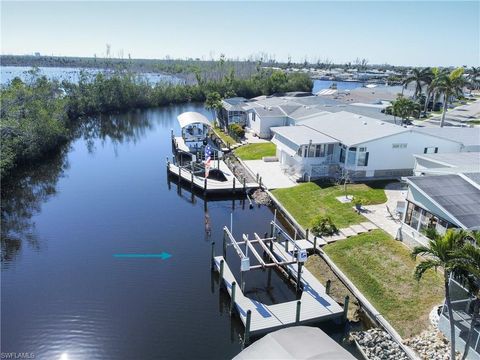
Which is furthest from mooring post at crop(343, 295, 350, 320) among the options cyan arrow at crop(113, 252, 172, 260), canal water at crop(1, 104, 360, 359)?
cyan arrow at crop(113, 252, 172, 260)

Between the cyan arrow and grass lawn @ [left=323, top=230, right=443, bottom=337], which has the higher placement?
grass lawn @ [left=323, top=230, right=443, bottom=337]

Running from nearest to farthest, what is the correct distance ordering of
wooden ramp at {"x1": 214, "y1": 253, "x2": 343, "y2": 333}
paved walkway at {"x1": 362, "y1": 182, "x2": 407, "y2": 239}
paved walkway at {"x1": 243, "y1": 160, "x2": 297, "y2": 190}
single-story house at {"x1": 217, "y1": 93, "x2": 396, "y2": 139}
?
wooden ramp at {"x1": 214, "y1": 253, "x2": 343, "y2": 333}, paved walkway at {"x1": 362, "y1": 182, "x2": 407, "y2": 239}, paved walkway at {"x1": 243, "y1": 160, "x2": 297, "y2": 190}, single-story house at {"x1": 217, "y1": 93, "x2": 396, "y2": 139}

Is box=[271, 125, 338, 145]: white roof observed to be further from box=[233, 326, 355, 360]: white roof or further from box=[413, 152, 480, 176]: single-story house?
box=[233, 326, 355, 360]: white roof

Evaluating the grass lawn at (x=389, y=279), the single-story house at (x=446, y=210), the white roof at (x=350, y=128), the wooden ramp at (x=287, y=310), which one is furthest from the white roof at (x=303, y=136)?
the wooden ramp at (x=287, y=310)

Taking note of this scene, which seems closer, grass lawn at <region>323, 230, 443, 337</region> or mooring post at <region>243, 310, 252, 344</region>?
mooring post at <region>243, 310, 252, 344</region>

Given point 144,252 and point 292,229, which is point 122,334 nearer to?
point 144,252

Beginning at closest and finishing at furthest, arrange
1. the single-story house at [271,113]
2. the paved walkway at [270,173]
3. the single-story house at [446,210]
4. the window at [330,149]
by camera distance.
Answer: the single-story house at [446,210], the paved walkway at [270,173], the window at [330,149], the single-story house at [271,113]

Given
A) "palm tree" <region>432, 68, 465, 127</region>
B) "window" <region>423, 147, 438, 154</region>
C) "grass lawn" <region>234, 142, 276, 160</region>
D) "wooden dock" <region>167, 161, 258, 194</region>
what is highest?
"palm tree" <region>432, 68, 465, 127</region>

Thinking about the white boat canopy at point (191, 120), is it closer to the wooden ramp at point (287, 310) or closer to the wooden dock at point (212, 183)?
the wooden dock at point (212, 183)
